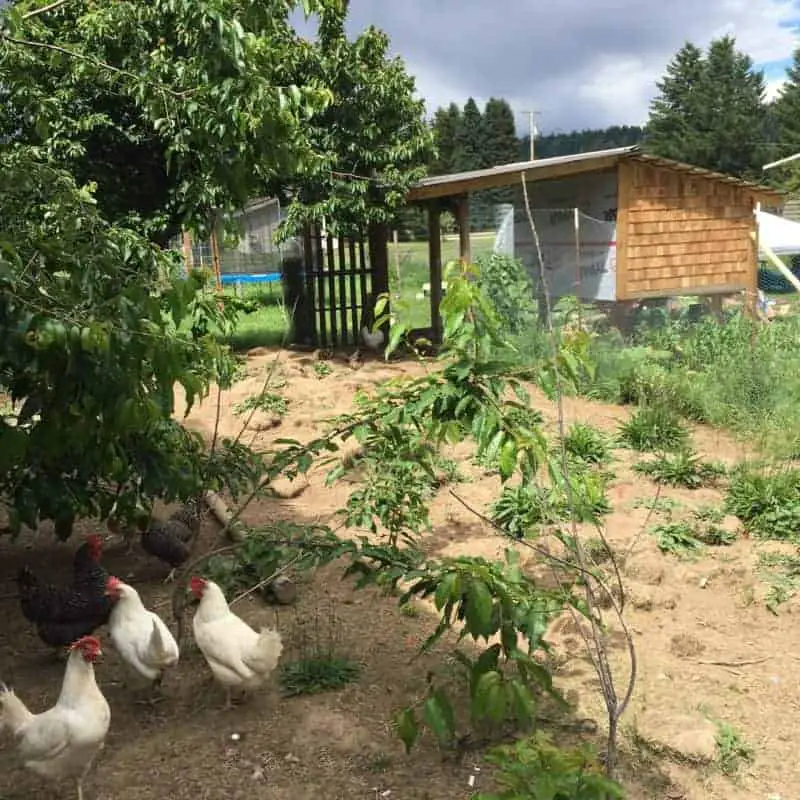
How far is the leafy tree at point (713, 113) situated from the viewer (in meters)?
49.3

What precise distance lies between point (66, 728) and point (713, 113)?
187ft

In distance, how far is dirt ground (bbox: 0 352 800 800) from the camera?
3.01 metres

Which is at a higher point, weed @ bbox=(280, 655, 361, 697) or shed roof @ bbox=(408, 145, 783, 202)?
shed roof @ bbox=(408, 145, 783, 202)

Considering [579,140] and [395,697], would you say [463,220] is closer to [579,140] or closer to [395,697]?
[395,697]

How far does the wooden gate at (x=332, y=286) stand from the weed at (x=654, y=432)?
18.4ft

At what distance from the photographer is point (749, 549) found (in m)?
5.01

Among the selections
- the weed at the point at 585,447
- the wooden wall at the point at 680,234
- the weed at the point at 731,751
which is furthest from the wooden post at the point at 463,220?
the weed at the point at 731,751

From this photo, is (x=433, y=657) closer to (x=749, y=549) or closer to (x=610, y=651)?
(x=610, y=651)

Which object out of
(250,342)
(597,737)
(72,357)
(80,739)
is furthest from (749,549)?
(250,342)

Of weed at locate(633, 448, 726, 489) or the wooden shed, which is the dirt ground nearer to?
weed at locate(633, 448, 726, 489)

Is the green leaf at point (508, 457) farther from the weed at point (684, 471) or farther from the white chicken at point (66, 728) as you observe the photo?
the weed at point (684, 471)

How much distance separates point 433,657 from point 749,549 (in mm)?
2309

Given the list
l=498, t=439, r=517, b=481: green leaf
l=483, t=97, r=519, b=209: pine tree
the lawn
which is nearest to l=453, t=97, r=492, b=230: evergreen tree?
l=483, t=97, r=519, b=209: pine tree

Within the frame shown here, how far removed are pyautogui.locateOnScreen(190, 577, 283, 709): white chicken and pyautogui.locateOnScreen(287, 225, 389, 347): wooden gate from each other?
8460 millimetres
